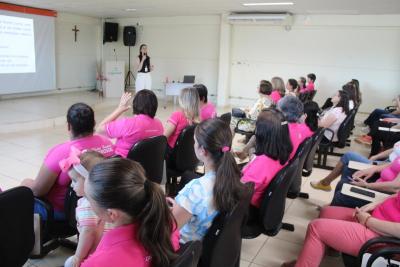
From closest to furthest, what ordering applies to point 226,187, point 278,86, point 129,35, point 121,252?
point 121,252 → point 226,187 → point 278,86 → point 129,35

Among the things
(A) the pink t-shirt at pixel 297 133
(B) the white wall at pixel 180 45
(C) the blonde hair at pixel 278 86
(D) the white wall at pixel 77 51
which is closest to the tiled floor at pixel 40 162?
(A) the pink t-shirt at pixel 297 133

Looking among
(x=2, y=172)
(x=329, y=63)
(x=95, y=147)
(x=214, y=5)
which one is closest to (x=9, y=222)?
(x=95, y=147)

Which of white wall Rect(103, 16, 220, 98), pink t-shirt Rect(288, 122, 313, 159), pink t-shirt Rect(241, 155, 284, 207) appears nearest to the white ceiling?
white wall Rect(103, 16, 220, 98)

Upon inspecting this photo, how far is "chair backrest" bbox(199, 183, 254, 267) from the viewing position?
1.50m

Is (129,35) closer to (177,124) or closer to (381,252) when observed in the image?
(177,124)

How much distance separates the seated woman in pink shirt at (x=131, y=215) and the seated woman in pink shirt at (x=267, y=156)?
1101 millimetres

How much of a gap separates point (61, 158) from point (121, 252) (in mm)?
1146

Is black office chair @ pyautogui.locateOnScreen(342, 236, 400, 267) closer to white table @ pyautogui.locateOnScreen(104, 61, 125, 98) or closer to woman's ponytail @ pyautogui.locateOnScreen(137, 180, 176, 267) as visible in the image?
woman's ponytail @ pyautogui.locateOnScreen(137, 180, 176, 267)

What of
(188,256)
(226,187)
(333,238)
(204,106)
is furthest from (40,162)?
(188,256)

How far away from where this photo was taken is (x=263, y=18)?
8.35 m

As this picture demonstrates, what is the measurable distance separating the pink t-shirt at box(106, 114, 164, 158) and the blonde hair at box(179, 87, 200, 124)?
54cm

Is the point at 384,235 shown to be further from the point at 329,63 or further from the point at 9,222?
the point at 329,63

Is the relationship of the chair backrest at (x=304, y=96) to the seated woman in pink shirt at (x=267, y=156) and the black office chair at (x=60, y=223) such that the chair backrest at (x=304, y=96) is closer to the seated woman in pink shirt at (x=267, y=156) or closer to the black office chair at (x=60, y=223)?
the seated woman in pink shirt at (x=267, y=156)

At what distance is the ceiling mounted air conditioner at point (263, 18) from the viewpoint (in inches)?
322
